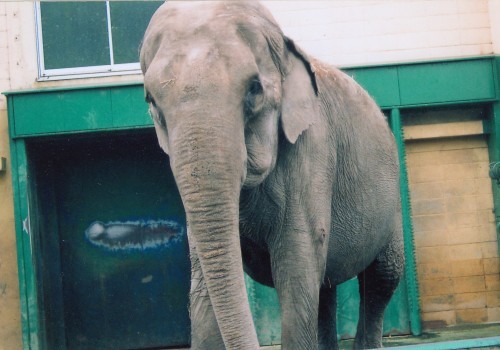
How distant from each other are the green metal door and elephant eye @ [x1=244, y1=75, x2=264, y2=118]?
7.63 meters

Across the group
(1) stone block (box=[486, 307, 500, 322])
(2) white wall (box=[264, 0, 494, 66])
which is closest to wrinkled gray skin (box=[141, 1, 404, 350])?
(2) white wall (box=[264, 0, 494, 66])

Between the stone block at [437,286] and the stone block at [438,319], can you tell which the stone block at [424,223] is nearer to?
the stone block at [437,286]

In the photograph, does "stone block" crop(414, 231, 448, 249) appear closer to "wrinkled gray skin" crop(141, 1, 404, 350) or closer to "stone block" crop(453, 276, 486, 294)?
"stone block" crop(453, 276, 486, 294)

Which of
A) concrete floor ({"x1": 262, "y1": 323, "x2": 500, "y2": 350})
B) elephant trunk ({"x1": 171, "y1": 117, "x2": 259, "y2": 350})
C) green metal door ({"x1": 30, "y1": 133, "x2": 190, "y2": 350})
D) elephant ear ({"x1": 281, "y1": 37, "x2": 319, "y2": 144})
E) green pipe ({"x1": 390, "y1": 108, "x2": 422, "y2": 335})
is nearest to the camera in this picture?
elephant trunk ({"x1": 171, "y1": 117, "x2": 259, "y2": 350})

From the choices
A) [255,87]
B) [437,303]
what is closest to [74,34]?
[437,303]

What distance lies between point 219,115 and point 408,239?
733 cm

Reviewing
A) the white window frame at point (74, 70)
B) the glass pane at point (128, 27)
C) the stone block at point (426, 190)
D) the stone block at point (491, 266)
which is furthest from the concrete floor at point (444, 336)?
the glass pane at point (128, 27)

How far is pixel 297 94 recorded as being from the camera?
15.4 ft

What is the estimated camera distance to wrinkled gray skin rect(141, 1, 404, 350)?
13.1 feet

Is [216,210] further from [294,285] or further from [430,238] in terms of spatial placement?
[430,238]

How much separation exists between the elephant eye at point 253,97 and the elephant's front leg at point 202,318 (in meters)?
0.83

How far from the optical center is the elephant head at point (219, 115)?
13.1 ft

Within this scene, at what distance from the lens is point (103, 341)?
39.7ft

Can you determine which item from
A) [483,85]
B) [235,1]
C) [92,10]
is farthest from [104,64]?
[235,1]
